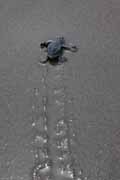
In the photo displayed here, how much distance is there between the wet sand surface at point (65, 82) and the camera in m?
1.60

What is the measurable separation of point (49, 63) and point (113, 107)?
53 cm

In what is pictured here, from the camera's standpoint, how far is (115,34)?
2219mm

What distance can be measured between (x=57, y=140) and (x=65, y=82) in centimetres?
42

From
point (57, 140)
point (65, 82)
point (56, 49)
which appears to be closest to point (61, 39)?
point (56, 49)

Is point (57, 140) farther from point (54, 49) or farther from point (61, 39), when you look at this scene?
point (61, 39)

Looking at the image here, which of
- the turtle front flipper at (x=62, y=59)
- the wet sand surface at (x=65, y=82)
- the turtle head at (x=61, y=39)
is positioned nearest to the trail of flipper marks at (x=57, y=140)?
the wet sand surface at (x=65, y=82)

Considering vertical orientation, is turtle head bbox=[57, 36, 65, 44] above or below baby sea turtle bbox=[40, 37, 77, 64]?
above

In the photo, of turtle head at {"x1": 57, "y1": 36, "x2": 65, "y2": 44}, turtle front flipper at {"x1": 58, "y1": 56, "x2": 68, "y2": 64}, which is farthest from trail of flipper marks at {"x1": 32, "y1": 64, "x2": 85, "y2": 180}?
turtle head at {"x1": 57, "y1": 36, "x2": 65, "y2": 44}

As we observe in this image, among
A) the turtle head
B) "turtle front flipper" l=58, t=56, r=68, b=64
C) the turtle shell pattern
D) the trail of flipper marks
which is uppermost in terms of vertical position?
the turtle head

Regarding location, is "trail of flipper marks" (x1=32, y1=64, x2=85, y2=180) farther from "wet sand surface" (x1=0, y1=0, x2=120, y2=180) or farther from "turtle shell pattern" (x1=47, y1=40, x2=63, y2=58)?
"turtle shell pattern" (x1=47, y1=40, x2=63, y2=58)

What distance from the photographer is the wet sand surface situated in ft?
5.25

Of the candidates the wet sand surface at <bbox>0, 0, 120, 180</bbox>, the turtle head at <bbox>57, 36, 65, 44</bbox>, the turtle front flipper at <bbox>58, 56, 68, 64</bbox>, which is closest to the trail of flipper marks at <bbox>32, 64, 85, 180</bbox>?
the wet sand surface at <bbox>0, 0, 120, 180</bbox>

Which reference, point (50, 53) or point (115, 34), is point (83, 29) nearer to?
point (115, 34)

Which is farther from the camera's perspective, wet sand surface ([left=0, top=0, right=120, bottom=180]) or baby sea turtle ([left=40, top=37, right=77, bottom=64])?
baby sea turtle ([left=40, top=37, right=77, bottom=64])
